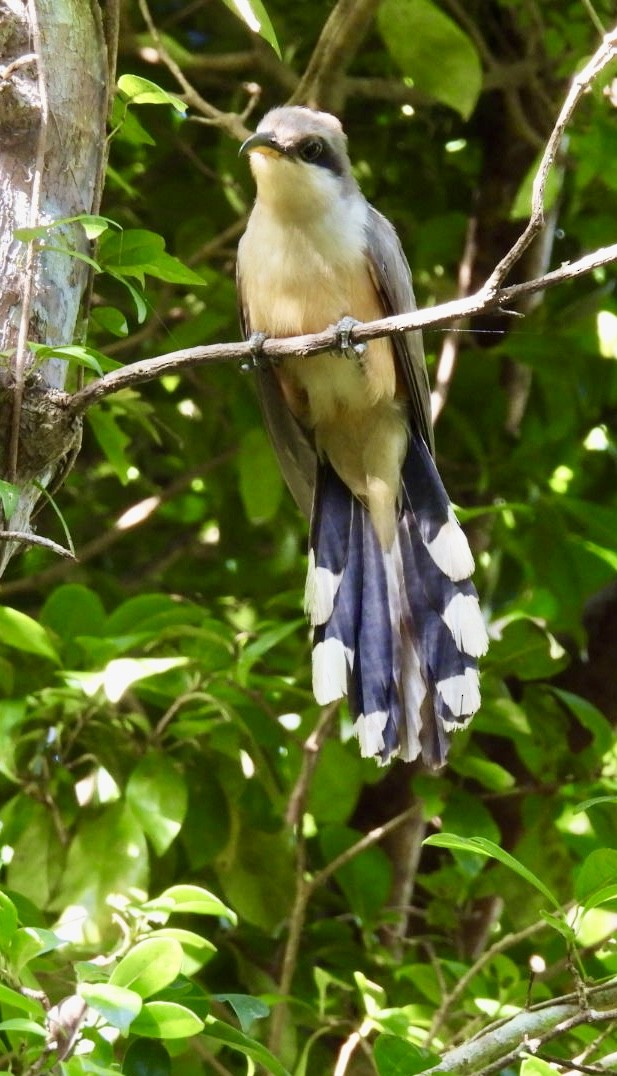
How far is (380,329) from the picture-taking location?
1601 millimetres

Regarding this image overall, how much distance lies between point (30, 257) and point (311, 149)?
1219 millimetres

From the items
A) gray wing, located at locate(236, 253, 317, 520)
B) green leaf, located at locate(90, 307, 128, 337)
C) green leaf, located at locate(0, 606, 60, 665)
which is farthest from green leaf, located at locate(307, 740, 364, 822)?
green leaf, located at locate(90, 307, 128, 337)

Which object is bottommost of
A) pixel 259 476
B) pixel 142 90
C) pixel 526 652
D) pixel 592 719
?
pixel 592 719

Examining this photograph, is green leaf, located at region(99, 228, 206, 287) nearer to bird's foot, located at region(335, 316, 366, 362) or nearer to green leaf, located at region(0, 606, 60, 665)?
bird's foot, located at region(335, 316, 366, 362)

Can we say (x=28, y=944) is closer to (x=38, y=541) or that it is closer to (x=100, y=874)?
(x=38, y=541)

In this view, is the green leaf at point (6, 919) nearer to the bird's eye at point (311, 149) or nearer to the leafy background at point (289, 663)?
the leafy background at point (289, 663)

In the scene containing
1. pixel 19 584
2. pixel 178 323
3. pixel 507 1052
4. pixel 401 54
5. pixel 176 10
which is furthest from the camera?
pixel 176 10

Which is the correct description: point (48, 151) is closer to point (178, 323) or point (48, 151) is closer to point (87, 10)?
point (87, 10)

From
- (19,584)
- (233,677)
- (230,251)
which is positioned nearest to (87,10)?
(233,677)

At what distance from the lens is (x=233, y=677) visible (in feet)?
7.98

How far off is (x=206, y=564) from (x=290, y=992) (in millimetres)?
1329

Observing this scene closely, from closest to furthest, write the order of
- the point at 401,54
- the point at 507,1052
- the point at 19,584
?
the point at 507,1052 → the point at 401,54 → the point at 19,584

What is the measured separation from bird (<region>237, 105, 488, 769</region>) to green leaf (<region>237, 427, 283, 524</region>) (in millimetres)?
218

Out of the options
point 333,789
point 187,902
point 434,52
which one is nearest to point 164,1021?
point 187,902
